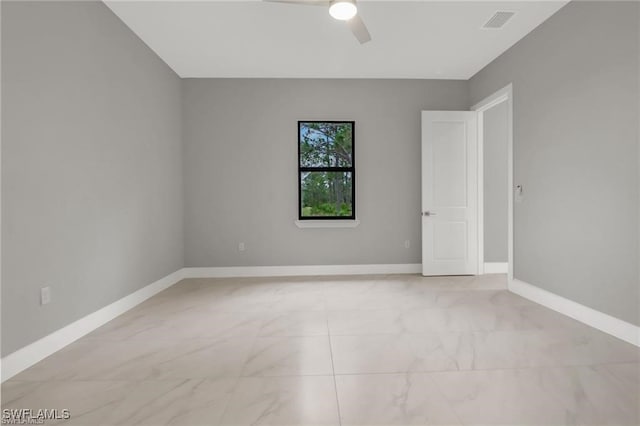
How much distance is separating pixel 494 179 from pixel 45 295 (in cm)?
507

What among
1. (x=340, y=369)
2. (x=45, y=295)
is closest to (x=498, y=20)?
(x=340, y=369)

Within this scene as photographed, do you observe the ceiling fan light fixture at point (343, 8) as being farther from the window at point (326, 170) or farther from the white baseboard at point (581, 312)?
the white baseboard at point (581, 312)

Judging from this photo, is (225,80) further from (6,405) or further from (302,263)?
(6,405)

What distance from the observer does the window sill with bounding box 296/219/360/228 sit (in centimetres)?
459

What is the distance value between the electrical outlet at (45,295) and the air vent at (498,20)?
4.23 metres

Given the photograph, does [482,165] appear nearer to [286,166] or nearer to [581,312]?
[581,312]

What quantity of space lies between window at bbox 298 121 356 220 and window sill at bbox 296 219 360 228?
0.10m

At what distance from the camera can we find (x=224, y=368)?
2.01 meters

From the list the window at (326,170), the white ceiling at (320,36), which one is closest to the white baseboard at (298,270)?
the window at (326,170)

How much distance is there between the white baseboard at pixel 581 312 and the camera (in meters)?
2.36

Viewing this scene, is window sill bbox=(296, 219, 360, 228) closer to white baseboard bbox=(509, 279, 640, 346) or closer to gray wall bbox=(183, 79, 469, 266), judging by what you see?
gray wall bbox=(183, 79, 469, 266)

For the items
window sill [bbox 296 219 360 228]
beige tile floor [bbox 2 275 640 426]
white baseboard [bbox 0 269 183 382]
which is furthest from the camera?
window sill [bbox 296 219 360 228]

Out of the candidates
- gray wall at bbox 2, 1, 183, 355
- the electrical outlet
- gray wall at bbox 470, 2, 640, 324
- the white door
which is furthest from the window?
the electrical outlet

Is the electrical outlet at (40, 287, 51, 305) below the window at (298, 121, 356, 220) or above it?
below
